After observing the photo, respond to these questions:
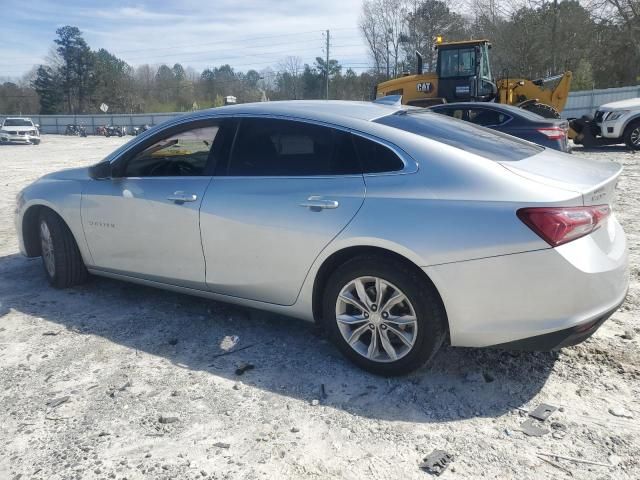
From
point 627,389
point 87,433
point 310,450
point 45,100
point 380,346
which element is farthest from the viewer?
point 45,100

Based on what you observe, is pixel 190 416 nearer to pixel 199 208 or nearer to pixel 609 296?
pixel 199 208

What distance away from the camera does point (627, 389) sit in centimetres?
302

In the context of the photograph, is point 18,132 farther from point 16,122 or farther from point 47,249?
point 47,249

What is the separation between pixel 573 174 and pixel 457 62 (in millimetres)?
15158

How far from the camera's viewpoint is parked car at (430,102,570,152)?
9.62m

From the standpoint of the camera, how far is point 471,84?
16.8 metres

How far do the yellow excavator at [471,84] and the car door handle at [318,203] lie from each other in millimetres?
13961

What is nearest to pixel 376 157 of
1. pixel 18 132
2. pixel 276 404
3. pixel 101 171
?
pixel 276 404

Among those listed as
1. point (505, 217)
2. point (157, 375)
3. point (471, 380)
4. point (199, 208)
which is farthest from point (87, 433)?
point (505, 217)

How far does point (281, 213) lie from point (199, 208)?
0.69m

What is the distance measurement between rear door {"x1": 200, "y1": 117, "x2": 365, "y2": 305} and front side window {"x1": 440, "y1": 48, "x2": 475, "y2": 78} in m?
14.8

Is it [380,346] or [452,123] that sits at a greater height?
[452,123]

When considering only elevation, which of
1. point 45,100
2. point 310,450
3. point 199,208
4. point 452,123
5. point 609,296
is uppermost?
point 45,100

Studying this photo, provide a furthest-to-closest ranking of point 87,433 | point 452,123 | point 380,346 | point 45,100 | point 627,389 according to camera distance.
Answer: point 45,100 < point 452,123 < point 380,346 < point 627,389 < point 87,433
